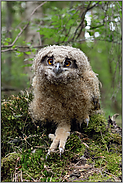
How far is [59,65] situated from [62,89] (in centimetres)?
37

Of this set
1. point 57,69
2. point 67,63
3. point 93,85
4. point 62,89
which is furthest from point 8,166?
point 93,85

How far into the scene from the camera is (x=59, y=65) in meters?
2.08

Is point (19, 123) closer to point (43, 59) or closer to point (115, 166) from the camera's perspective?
point (43, 59)

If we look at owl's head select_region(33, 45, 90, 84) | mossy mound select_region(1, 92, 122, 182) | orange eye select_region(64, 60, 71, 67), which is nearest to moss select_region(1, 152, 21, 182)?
mossy mound select_region(1, 92, 122, 182)

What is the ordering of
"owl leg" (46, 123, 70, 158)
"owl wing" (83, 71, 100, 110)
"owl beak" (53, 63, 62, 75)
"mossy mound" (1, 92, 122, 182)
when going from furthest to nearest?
1. "owl wing" (83, 71, 100, 110)
2. "owl leg" (46, 123, 70, 158)
3. "mossy mound" (1, 92, 122, 182)
4. "owl beak" (53, 63, 62, 75)

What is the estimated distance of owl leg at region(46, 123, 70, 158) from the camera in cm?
242

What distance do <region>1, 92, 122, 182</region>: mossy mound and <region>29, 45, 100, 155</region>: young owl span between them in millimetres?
164

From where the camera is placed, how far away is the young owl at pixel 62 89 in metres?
2.14

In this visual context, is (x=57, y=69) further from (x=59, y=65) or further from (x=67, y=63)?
(x=67, y=63)

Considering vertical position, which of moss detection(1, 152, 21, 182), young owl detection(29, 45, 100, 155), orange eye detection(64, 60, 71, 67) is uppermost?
orange eye detection(64, 60, 71, 67)

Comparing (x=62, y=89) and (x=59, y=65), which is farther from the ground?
(x=59, y=65)

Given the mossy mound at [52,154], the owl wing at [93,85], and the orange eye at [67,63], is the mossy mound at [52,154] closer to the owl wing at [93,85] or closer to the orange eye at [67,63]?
the owl wing at [93,85]

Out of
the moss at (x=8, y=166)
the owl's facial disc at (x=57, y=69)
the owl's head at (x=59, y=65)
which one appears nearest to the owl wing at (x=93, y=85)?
the owl's head at (x=59, y=65)

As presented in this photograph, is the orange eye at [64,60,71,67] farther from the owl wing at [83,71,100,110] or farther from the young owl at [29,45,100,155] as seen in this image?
the owl wing at [83,71,100,110]
